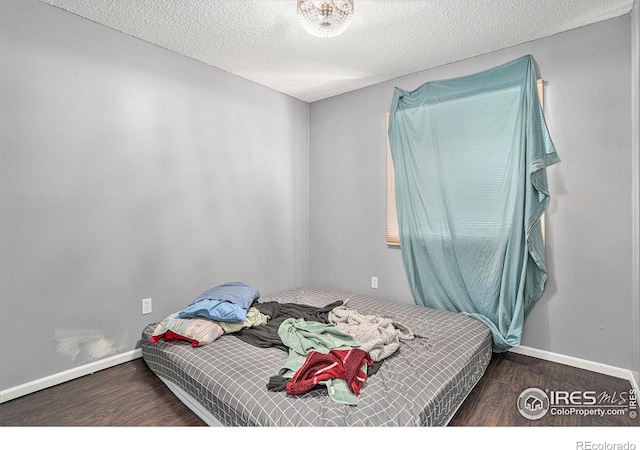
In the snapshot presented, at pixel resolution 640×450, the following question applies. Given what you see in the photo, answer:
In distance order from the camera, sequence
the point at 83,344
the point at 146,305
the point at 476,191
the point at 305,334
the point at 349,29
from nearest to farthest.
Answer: the point at 305,334 < the point at 83,344 < the point at 349,29 < the point at 146,305 < the point at 476,191

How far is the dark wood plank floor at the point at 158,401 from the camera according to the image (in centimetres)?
170

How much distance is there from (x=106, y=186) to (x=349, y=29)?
2029 mm

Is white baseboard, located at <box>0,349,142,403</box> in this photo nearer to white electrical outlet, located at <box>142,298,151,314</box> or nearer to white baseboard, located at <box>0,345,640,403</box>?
white baseboard, located at <box>0,345,640,403</box>

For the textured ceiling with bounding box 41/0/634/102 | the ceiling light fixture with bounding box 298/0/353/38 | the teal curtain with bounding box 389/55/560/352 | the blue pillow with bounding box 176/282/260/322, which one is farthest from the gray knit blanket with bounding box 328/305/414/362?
the textured ceiling with bounding box 41/0/634/102

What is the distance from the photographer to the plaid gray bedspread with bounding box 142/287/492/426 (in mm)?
1376

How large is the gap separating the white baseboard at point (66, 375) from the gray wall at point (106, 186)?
3cm

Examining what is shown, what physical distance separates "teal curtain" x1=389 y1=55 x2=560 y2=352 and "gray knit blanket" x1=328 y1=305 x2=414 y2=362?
0.80 m

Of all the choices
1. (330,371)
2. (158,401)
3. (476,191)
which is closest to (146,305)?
(158,401)

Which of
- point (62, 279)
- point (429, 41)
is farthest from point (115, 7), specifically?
point (429, 41)

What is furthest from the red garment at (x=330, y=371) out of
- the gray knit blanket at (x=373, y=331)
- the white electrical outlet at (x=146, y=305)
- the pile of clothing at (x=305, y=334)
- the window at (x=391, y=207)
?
the window at (x=391, y=207)

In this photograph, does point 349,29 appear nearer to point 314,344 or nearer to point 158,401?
point 314,344

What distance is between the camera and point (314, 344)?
193 centimetres

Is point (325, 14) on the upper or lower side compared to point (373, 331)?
upper

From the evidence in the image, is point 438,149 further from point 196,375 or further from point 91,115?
point 91,115
